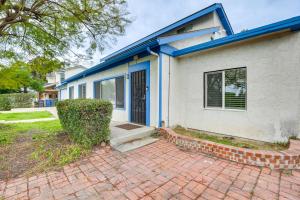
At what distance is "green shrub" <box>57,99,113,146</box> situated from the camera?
4023 millimetres

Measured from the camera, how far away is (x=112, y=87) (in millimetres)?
8406

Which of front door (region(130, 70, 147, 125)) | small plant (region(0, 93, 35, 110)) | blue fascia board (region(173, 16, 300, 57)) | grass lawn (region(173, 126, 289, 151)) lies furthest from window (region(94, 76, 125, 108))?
small plant (region(0, 93, 35, 110))

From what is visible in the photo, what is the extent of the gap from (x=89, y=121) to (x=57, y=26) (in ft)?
11.6

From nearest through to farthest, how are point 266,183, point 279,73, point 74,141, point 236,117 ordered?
point 266,183, point 279,73, point 74,141, point 236,117

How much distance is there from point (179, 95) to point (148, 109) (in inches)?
51.9

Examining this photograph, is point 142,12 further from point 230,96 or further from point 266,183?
point 266,183

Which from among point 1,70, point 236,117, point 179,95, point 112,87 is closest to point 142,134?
point 179,95

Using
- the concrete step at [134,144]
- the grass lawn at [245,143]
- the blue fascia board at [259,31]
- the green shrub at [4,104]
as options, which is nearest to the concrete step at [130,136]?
the concrete step at [134,144]

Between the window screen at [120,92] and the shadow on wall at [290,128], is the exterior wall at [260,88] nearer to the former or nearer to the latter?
the shadow on wall at [290,128]

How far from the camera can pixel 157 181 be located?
9.04ft

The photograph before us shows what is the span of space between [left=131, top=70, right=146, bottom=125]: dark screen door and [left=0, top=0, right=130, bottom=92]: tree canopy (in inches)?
67.7

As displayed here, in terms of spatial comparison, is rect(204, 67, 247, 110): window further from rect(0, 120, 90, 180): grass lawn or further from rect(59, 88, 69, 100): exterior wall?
rect(59, 88, 69, 100): exterior wall

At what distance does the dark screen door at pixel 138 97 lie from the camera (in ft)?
20.9

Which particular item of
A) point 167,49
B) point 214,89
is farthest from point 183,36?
point 214,89
